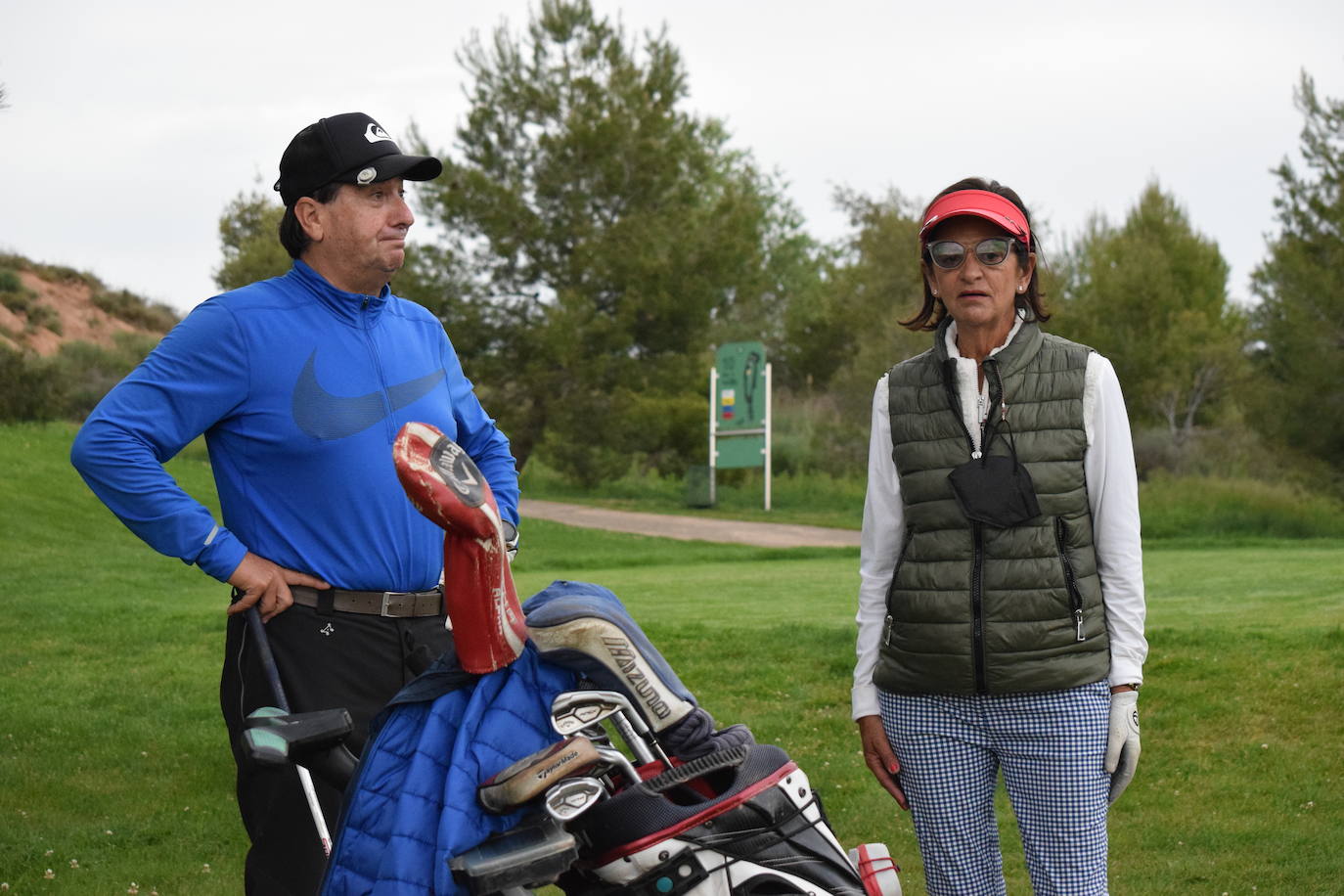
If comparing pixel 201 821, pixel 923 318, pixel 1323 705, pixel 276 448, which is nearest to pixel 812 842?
pixel 923 318

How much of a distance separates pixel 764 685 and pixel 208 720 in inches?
128

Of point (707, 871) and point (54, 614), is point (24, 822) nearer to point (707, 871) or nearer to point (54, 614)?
point (707, 871)

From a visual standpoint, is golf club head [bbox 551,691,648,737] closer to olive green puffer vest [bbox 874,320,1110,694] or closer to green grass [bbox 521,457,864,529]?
olive green puffer vest [bbox 874,320,1110,694]

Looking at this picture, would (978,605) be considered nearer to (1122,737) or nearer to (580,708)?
(1122,737)

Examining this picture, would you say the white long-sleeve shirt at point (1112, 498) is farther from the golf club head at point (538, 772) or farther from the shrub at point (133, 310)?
the shrub at point (133, 310)

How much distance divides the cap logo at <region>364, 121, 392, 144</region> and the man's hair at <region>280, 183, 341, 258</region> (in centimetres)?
14

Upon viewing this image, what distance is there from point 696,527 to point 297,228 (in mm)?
23916

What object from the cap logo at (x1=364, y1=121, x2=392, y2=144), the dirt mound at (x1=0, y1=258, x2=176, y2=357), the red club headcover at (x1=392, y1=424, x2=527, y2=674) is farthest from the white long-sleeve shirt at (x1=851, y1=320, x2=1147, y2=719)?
the dirt mound at (x1=0, y1=258, x2=176, y2=357)

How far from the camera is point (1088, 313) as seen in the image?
133 feet

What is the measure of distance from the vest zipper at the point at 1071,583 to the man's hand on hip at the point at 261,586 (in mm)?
1737

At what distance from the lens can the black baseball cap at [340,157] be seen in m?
3.84

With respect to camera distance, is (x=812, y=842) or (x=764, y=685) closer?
(x=812, y=842)

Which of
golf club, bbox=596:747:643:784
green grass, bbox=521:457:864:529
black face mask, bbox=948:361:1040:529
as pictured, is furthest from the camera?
green grass, bbox=521:457:864:529

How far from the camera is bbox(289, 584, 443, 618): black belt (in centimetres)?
371
